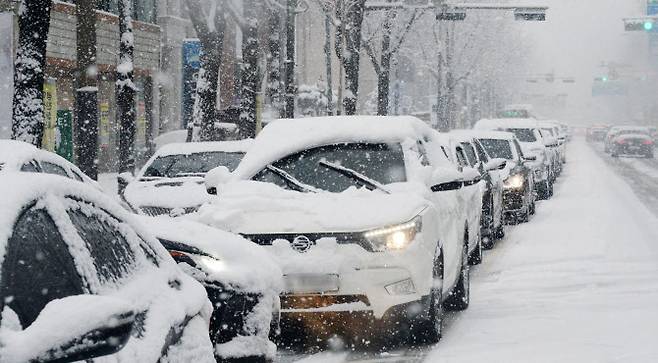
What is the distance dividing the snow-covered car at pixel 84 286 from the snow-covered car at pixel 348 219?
3.17 m

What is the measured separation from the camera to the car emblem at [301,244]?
8.19 metres

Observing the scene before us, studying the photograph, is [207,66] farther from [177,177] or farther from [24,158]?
[24,158]

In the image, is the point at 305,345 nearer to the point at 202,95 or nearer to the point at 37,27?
the point at 37,27

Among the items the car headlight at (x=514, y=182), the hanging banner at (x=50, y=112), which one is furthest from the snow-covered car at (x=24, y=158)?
A: the hanging banner at (x=50, y=112)

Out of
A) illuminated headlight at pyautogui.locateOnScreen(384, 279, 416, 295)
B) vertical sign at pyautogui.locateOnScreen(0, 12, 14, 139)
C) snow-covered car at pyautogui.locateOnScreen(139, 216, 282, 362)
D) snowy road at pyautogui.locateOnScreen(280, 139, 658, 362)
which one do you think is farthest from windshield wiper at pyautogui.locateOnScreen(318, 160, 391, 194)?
vertical sign at pyautogui.locateOnScreen(0, 12, 14, 139)

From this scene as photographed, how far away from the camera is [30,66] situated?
43.6ft

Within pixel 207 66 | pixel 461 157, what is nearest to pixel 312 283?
pixel 461 157

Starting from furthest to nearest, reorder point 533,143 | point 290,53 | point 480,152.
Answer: point 533,143 → point 290,53 → point 480,152

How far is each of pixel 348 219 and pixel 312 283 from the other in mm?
508

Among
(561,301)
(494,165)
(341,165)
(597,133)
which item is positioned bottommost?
(597,133)

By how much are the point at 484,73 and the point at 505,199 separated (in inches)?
2777

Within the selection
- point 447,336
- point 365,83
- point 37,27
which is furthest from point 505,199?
point 365,83

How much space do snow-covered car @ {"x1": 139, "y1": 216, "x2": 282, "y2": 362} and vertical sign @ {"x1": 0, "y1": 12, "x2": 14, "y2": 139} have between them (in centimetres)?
1994

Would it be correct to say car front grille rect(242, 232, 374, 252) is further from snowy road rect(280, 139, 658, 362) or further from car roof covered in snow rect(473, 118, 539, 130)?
car roof covered in snow rect(473, 118, 539, 130)
